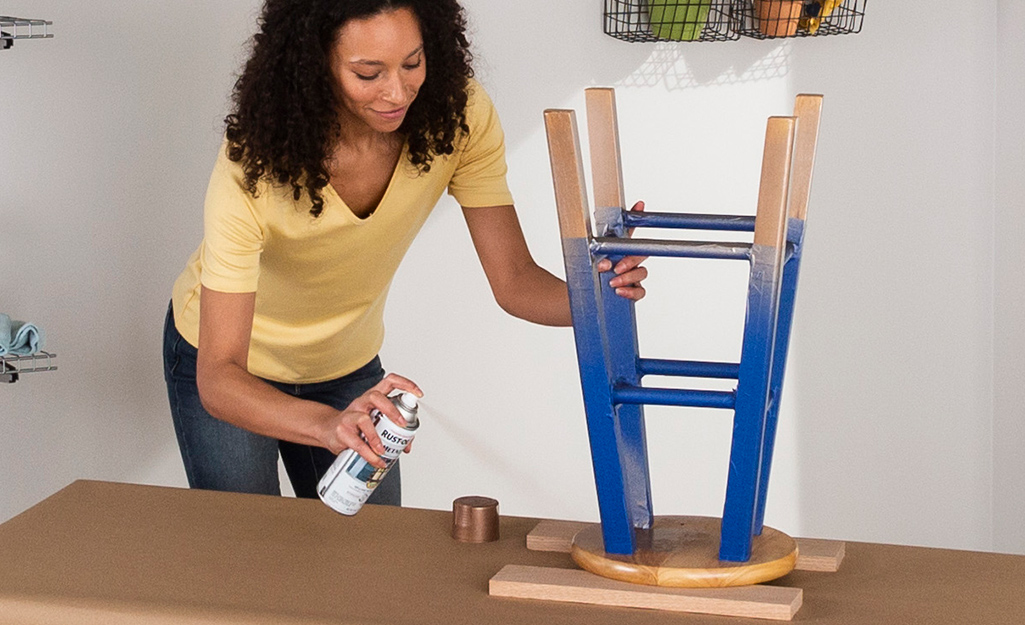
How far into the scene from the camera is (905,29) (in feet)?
9.20

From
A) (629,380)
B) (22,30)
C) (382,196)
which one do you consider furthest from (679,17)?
(629,380)

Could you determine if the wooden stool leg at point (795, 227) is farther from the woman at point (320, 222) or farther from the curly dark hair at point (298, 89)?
the curly dark hair at point (298, 89)

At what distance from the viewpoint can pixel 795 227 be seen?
1.33 metres

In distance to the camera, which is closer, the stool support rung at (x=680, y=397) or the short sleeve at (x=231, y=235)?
the stool support rung at (x=680, y=397)

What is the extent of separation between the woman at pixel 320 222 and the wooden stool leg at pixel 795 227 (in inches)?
6.6

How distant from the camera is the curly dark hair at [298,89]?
159cm

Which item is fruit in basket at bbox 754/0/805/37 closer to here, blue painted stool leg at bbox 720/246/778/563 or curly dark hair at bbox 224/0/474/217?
curly dark hair at bbox 224/0/474/217

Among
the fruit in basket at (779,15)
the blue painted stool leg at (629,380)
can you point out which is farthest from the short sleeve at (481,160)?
the fruit in basket at (779,15)

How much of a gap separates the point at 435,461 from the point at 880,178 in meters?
1.35

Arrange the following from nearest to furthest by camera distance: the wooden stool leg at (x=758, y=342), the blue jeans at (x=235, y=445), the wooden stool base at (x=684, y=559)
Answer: the wooden stool leg at (x=758, y=342) < the wooden stool base at (x=684, y=559) < the blue jeans at (x=235, y=445)

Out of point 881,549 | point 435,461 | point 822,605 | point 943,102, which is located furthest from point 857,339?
point 822,605

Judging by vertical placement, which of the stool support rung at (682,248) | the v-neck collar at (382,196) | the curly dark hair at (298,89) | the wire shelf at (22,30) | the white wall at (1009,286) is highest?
the wire shelf at (22,30)

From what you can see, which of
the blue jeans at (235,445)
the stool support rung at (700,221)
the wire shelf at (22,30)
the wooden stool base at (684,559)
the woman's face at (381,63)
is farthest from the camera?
the wire shelf at (22,30)

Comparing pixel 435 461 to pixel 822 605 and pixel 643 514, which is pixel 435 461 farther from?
pixel 822 605
